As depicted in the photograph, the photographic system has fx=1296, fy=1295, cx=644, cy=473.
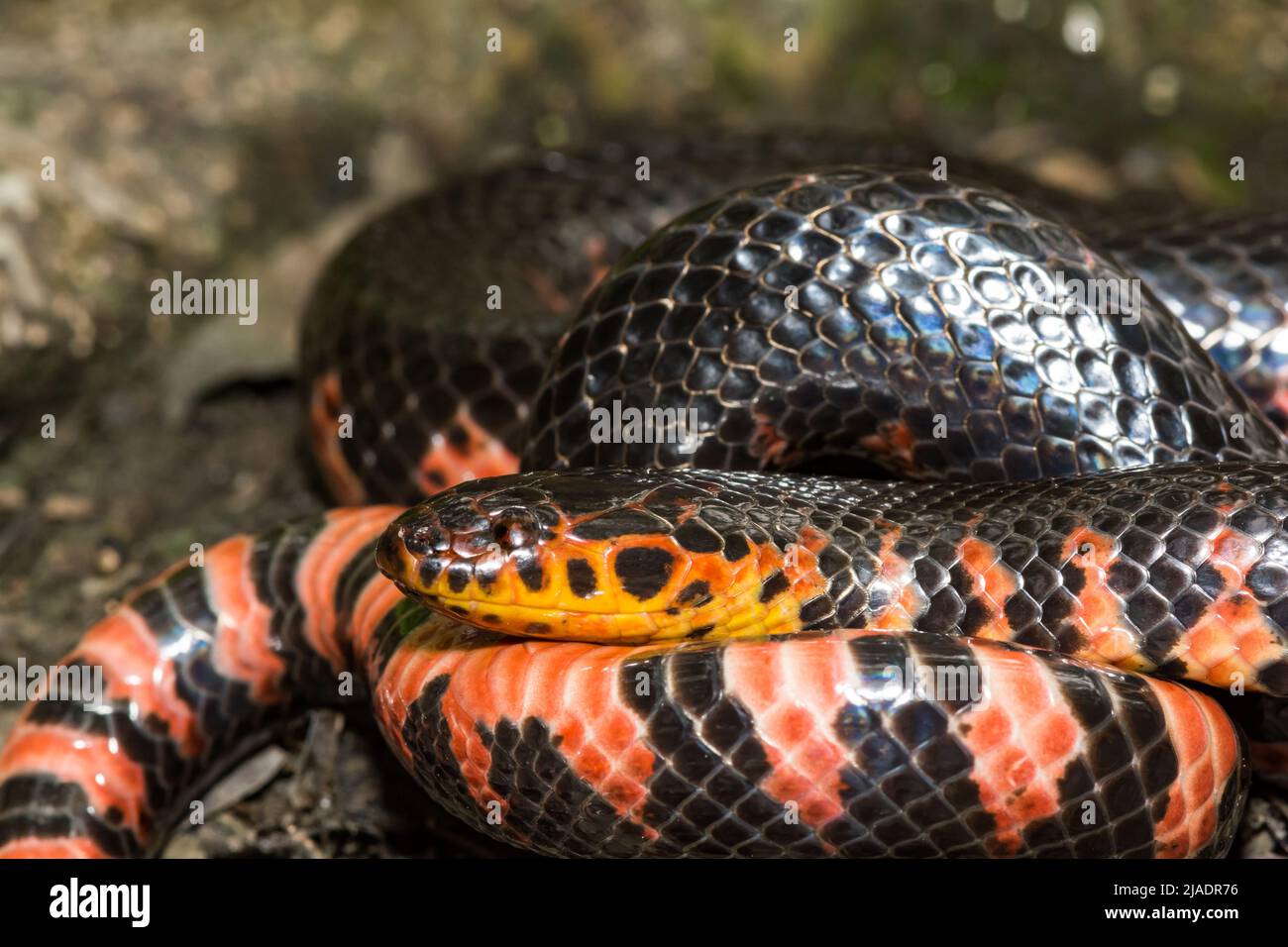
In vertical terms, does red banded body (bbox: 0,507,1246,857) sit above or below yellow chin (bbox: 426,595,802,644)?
below

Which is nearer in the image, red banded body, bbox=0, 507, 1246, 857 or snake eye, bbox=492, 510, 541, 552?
red banded body, bbox=0, 507, 1246, 857

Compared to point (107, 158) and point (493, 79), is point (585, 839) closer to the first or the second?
point (107, 158)

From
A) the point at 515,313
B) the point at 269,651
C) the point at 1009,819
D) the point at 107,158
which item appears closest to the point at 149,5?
the point at 107,158

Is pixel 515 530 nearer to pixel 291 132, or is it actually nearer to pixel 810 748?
pixel 810 748

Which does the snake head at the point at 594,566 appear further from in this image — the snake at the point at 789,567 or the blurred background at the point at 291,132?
the blurred background at the point at 291,132

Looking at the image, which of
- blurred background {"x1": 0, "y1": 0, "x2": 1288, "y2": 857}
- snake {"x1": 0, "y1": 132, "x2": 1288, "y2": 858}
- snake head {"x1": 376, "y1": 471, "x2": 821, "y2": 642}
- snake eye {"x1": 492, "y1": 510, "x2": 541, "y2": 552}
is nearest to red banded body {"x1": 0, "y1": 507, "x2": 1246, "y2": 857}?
snake {"x1": 0, "y1": 132, "x2": 1288, "y2": 858}

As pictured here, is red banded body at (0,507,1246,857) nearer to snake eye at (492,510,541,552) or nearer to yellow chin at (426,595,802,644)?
yellow chin at (426,595,802,644)

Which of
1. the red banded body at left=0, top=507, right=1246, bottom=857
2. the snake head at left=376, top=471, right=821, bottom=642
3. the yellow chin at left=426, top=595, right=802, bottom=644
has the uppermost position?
the snake head at left=376, top=471, right=821, bottom=642
